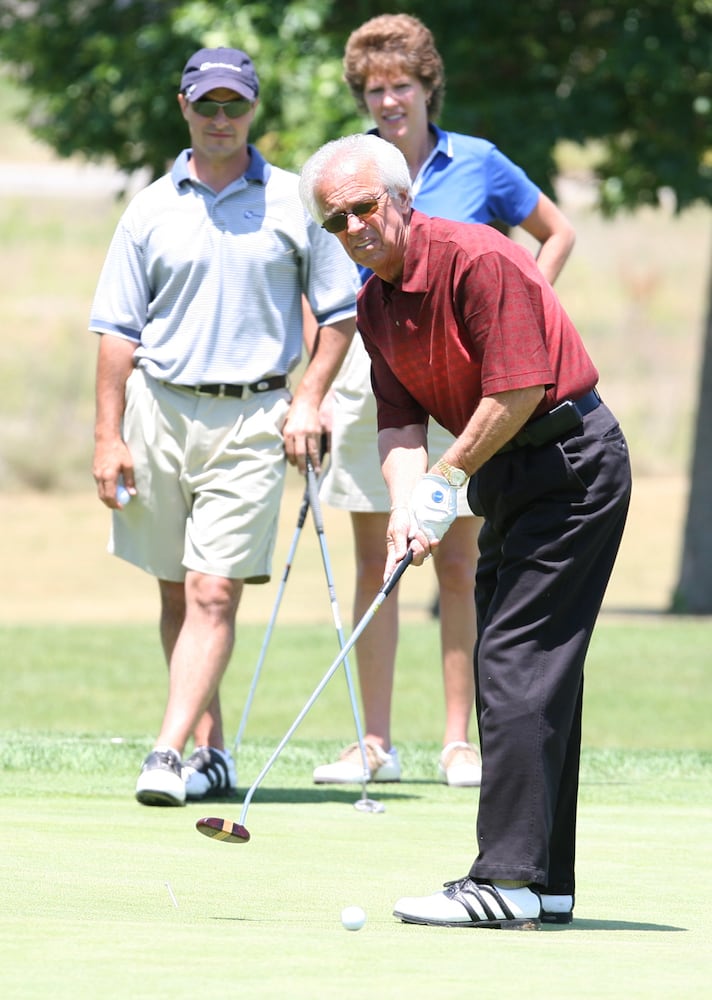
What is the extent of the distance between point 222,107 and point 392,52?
28.7 inches

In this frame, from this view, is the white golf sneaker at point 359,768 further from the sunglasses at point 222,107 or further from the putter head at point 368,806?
the sunglasses at point 222,107

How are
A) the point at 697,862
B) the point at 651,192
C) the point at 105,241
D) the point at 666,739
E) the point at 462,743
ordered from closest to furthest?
1. the point at 697,862
2. the point at 462,743
3. the point at 666,739
4. the point at 651,192
5. the point at 105,241

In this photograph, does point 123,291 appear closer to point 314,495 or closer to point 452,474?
point 314,495

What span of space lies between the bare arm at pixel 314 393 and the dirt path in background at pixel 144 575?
13186mm

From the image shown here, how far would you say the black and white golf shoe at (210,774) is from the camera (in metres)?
6.06

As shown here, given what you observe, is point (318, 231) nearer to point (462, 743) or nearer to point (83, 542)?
point (462, 743)

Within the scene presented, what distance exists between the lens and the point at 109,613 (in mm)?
21078

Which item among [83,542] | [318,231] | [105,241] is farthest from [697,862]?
[105,241]

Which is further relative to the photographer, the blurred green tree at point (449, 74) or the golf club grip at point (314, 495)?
the blurred green tree at point (449, 74)

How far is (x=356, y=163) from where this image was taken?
14.3 ft

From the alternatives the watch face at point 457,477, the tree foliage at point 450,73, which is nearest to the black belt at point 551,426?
the watch face at point 457,477

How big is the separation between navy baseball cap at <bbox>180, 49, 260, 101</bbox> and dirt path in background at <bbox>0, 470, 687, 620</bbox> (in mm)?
13360

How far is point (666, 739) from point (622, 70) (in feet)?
17.8

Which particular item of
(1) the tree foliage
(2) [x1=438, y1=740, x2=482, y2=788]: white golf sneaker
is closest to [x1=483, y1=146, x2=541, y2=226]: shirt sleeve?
(2) [x1=438, y1=740, x2=482, y2=788]: white golf sneaker
